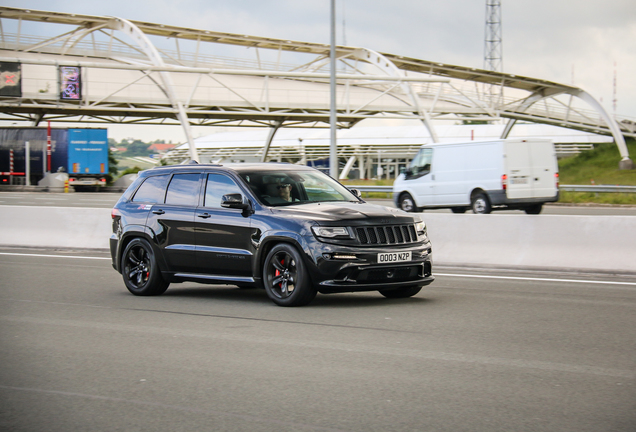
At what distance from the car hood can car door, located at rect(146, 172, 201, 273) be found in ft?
4.54

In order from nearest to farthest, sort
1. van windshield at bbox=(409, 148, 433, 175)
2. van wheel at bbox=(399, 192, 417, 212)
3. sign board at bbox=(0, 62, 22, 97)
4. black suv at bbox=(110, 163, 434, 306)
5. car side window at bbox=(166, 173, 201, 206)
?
1. black suv at bbox=(110, 163, 434, 306)
2. car side window at bbox=(166, 173, 201, 206)
3. van windshield at bbox=(409, 148, 433, 175)
4. van wheel at bbox=(399, 192, 417, 212)
5. sign board at bbox=(0, 62, 22, 97)

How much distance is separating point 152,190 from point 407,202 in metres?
16.2

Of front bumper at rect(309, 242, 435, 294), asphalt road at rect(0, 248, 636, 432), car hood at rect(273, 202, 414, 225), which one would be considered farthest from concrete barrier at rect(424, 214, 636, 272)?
front bumper at rect(309, 242, 435, 294)

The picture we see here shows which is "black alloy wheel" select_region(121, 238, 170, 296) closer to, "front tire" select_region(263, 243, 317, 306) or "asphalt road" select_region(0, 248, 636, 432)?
"asphalt road" select_region(0, 248, 636, 432)

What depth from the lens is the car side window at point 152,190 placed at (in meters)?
10.6

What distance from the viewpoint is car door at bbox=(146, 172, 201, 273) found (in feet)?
32.5

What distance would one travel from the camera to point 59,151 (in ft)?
166

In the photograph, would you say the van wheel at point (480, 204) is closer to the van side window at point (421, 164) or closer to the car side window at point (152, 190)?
the van side window at point (421, 164)

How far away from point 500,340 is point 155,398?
10.4 ft

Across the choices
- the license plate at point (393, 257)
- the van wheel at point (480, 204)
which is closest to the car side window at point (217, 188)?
the license plate at point (393, 257)

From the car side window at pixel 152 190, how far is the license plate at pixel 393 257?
3.30 metres

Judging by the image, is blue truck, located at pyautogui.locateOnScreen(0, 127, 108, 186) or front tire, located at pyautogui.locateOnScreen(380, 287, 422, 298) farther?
blue truck, located at pyautogui.locateOnScreen(0, 127, 108, 186)

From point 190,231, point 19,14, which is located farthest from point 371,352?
point 19,14

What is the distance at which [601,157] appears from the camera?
70.9 metres
